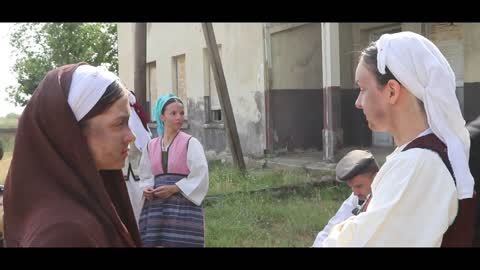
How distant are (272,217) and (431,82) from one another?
555 centimetres

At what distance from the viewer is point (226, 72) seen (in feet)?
43.5

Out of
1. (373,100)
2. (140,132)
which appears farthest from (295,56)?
(373,100)

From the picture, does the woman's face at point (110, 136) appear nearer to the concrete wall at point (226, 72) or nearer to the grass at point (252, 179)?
the grass at point (252, 179)

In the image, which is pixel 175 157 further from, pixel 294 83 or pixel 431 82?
pixel 294 83

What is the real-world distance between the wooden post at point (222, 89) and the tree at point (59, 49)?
2133 centimetres

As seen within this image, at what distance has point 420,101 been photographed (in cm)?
184

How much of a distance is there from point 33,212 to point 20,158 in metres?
0.16

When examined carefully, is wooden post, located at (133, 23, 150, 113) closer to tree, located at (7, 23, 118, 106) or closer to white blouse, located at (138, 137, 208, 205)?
white blouse, located at (138, 137, 208, 205)

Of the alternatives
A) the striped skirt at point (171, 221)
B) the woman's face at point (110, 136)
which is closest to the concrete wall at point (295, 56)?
the striped skirt at point (171, 221)

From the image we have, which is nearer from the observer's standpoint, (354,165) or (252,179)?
(354,165)

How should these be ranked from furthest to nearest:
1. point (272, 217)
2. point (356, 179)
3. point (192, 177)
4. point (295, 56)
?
1. point (295, 56)
2. point (272, 217)
3. point (192, 177)
4. point (356, 179)

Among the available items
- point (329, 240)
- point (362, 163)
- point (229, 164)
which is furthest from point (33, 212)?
point (229, 164)

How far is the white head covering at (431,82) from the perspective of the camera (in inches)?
70.7
